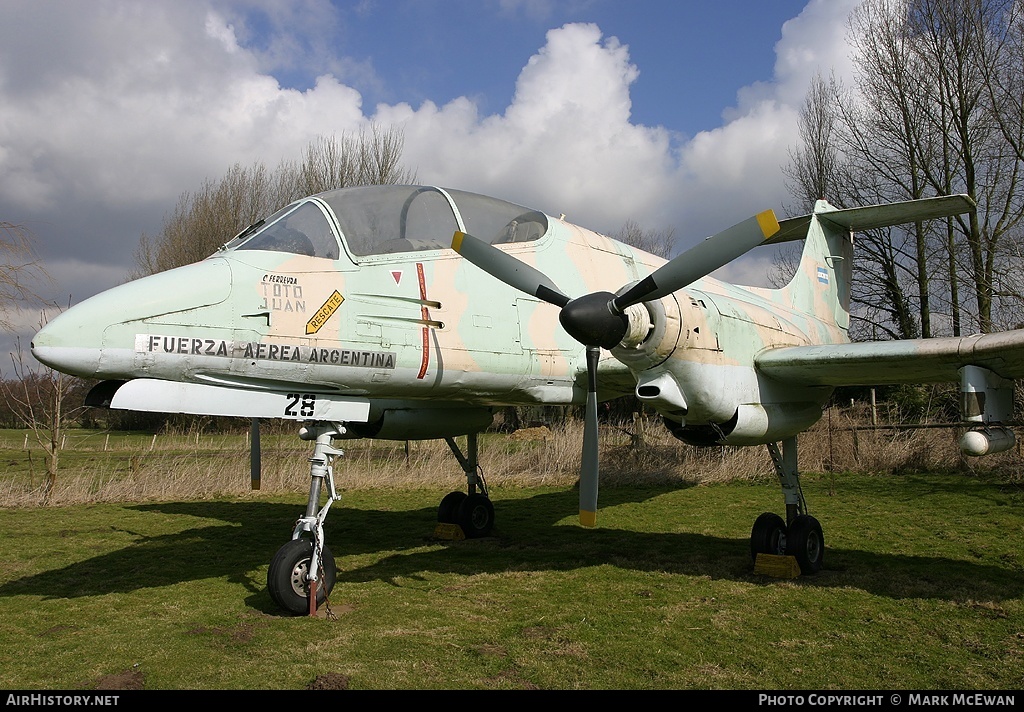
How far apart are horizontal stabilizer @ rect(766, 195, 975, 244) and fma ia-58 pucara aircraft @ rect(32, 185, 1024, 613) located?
2.67m

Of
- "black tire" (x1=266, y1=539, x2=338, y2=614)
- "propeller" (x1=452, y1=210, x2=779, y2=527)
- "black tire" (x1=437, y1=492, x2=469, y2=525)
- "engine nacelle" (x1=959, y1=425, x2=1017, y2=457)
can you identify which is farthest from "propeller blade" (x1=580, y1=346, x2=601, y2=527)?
"black tire" (x1=437, y1=492, x2=469, y2=525)

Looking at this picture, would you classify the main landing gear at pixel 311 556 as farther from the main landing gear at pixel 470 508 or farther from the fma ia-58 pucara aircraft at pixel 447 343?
the main landing gear at pixel 470 508

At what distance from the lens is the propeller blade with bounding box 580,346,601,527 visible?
6164 mm

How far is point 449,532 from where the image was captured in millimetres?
10062

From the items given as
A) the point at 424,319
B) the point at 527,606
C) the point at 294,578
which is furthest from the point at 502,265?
the point at 294,578

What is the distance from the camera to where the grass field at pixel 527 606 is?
479 centimetres

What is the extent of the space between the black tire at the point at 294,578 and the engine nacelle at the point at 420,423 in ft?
5.22

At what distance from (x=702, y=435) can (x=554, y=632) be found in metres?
2.93

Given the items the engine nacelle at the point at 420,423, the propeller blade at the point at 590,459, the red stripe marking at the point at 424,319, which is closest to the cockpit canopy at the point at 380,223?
the red stripe marking at the point at 424,319

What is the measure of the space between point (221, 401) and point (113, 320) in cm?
106

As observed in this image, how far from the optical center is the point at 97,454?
24500 millimetres

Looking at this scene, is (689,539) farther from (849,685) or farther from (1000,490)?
(1000,490)

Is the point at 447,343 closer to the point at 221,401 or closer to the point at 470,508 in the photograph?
the point at 221,401

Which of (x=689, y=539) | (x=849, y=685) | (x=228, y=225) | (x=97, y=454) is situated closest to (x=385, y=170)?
(x=228, y=225)
